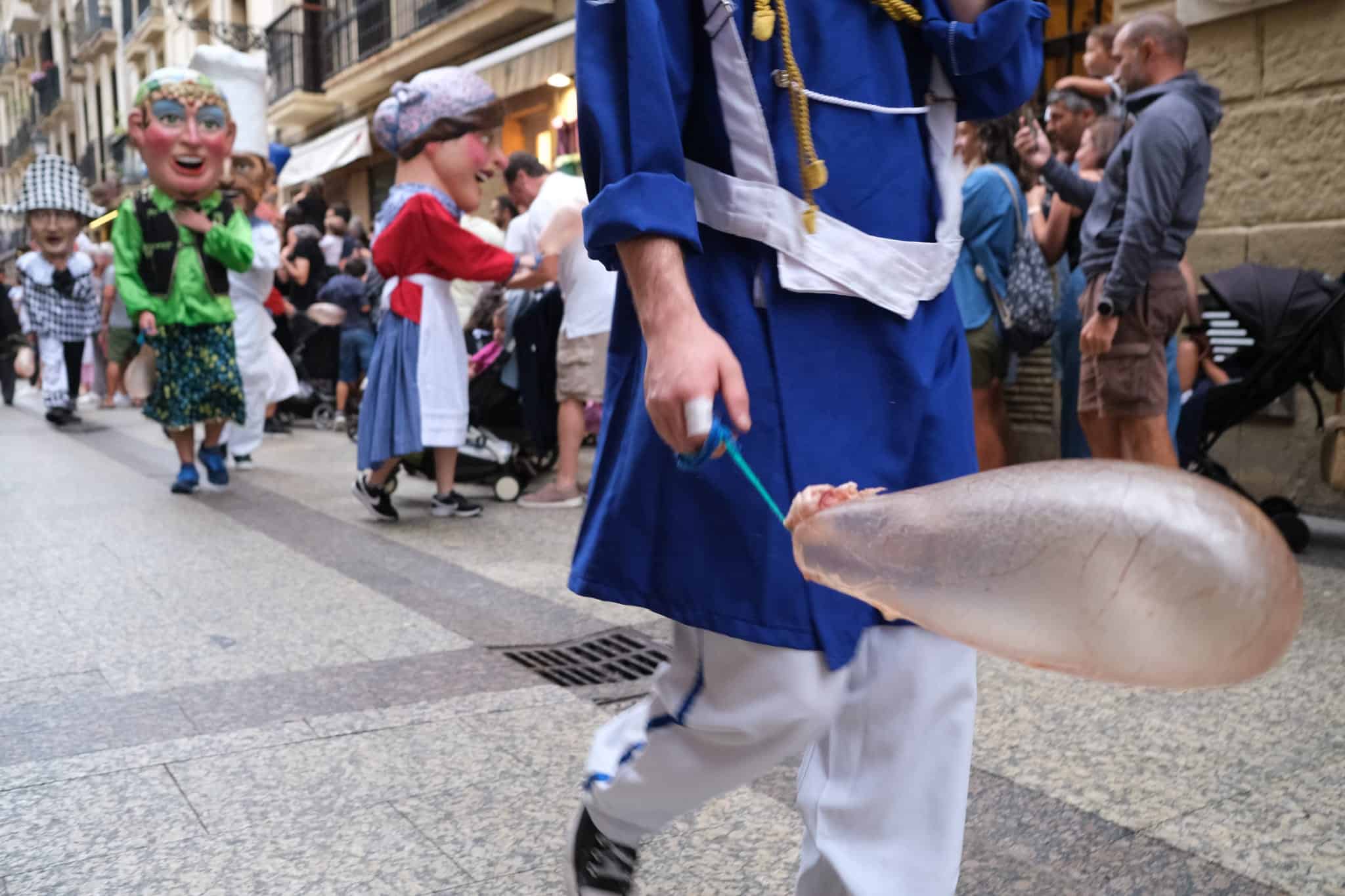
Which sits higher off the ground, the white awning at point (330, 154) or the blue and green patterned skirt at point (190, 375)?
the white awning at point (330, 154)

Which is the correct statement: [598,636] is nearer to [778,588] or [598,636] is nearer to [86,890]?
[86,890]

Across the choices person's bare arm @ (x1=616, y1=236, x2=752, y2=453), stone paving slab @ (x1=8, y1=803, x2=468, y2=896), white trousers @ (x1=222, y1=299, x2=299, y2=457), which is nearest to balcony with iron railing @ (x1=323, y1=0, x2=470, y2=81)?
white trousers @ (x1=222, y1=299, x2=299, y2=457)

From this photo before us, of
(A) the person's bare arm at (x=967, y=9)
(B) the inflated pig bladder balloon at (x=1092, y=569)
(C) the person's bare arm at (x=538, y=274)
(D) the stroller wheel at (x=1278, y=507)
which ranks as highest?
(A) the person's bare arm at (x=967, y=9)

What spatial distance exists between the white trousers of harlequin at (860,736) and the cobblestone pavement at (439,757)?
648 millimetres

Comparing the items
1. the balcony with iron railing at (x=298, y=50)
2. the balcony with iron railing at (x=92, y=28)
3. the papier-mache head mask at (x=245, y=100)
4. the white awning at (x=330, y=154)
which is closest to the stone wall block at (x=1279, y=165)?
the papier-mache head mask at (x=245, y=100)

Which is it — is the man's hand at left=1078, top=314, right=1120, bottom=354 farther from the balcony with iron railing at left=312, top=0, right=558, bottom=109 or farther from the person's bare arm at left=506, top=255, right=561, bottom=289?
the balcony with iron railing at left=312, top=0, right=558, bottom=109

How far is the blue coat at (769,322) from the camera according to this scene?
1.50 meters

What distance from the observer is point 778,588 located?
150cm

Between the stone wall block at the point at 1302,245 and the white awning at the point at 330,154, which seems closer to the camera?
the stone wall block at the point at 1302,245

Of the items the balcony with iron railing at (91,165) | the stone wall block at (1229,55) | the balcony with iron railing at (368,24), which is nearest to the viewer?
the stone wall block at (1229,55)

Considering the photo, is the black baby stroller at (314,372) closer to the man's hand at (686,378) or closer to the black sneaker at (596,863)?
the black sneaker at (596,863)

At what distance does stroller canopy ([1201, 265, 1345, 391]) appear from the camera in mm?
4773

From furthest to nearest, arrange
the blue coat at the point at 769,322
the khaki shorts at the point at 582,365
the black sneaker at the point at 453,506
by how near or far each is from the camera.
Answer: the khaki shorts at the point at 582,365 → the black sneaker at the point at 453,506 → the blue coat at the point at 769,322

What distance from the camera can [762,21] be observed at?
4.96ft
